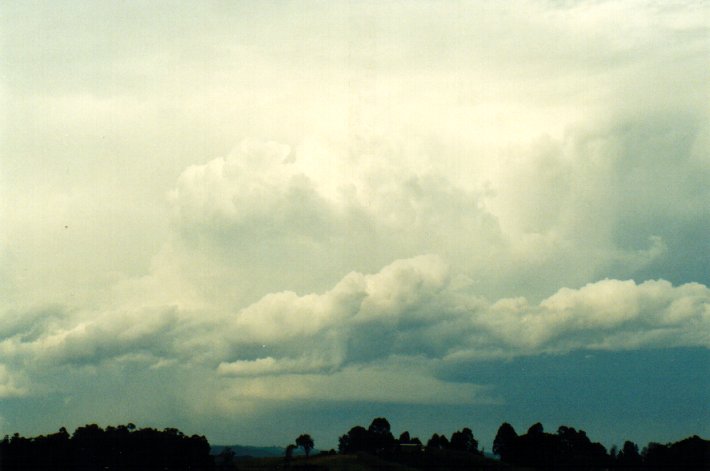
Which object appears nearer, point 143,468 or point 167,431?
point 143,468

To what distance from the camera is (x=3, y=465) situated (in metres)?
160

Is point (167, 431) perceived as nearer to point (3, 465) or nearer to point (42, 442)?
point (42, 442)

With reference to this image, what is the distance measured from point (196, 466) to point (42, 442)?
1293 inches

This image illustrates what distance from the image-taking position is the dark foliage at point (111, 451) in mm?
166375

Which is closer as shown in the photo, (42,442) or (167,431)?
(42,442)

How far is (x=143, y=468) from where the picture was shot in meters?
180

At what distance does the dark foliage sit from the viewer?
166375 mm

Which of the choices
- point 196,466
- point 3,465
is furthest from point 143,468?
point 3,465

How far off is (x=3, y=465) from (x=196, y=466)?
41.5 meters

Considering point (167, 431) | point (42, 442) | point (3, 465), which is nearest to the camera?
point (3, 465)

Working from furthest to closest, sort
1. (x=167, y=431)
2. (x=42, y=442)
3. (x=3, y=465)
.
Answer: (x=167, y=431)
(x=42, y=442)
(x=3, y=465)

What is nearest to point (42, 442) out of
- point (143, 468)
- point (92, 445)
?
point (92, 445)

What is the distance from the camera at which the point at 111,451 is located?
18462 cm

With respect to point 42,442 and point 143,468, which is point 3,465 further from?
point 143,468
